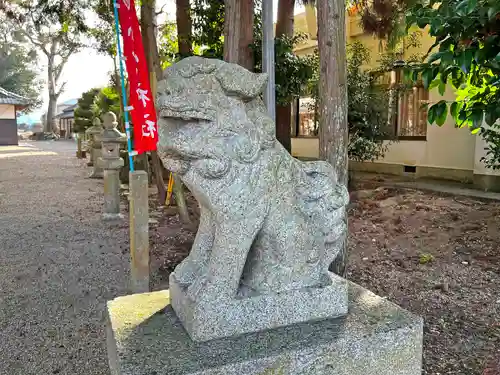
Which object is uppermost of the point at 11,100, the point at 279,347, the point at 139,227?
the point at 11,100

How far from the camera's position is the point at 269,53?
2928 mm

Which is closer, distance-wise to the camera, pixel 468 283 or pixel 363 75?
pixel 468 283

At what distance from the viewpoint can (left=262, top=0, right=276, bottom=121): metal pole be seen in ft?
9.29

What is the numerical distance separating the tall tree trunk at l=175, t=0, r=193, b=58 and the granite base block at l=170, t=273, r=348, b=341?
5502 millimetres

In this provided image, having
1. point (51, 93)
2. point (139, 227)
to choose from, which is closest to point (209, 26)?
point (139, 227)

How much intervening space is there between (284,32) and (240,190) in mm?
6082

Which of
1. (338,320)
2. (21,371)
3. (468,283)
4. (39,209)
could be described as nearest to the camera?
(338,320)

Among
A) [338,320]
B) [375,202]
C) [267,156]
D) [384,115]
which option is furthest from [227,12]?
[384,115]

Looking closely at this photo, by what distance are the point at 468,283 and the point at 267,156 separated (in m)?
2.89

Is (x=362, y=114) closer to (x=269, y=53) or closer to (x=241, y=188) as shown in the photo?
(x=269, y=53)

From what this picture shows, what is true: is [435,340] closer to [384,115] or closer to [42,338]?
[42,338]

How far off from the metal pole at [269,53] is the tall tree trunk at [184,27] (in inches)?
150

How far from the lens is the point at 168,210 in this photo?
6.54 m

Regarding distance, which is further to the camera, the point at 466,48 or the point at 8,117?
the point at 8,117
